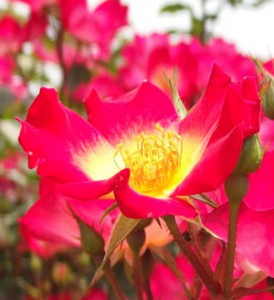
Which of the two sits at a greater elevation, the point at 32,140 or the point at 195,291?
the point at 32,140

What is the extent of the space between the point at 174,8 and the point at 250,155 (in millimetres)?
1280

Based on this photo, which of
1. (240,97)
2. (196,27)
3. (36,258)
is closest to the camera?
(240,97)

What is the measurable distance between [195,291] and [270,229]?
96 millimetres

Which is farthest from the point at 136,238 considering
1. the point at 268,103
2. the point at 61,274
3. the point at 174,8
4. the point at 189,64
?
the point at 174,8

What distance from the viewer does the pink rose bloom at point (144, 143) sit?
1.43 ft

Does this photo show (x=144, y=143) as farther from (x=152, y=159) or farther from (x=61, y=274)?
(x=61, y=274)

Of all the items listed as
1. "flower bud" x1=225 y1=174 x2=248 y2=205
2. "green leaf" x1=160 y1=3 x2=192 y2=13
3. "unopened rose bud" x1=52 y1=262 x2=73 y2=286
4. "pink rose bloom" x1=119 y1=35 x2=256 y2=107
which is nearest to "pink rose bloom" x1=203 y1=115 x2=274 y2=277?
"flower bud" x1=225 y1=174 x2=248 y2=205

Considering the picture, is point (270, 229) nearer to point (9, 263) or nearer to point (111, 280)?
point (111, 280)

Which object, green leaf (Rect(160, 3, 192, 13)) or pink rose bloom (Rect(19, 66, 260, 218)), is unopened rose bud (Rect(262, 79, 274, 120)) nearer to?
pink rose bloom (Rect(19, 66, 260, 218))

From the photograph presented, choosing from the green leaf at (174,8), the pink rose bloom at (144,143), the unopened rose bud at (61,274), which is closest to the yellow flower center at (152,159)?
the pink rose bloom at (144,143)

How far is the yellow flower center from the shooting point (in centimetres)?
54

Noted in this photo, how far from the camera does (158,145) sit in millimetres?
572

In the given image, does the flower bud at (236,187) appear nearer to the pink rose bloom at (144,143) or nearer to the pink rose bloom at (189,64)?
the pink rose bloom at (144,143)

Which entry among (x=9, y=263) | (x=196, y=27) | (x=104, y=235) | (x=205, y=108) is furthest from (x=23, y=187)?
(x=205, y=108)
